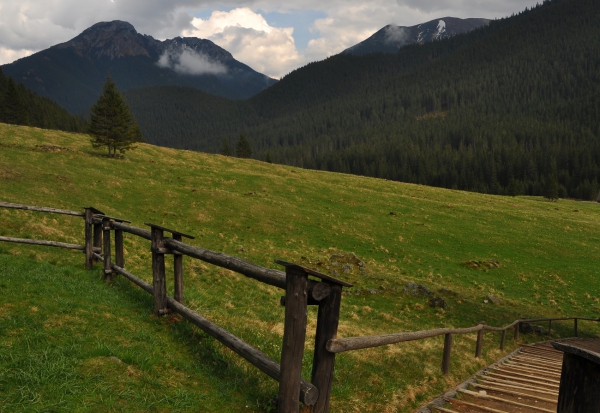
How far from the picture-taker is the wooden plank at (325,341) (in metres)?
4.99

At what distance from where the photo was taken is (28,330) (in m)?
6.70

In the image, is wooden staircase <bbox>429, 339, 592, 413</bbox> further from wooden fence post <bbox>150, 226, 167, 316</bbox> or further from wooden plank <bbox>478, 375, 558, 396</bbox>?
wooden fence post <bbox>150, 226, 167, 316</bbox>

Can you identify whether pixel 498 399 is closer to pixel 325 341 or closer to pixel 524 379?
pixel 524 379

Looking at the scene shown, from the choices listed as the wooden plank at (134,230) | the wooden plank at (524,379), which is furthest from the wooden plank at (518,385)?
the wooden plank at (134,230)

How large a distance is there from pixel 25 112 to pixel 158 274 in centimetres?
11134

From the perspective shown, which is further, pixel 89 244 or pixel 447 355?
pixel 89 244

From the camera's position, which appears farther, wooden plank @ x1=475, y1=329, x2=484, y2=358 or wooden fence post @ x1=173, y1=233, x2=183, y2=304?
wooden plank @ x1=475, y1=329, x2=484, y2=358

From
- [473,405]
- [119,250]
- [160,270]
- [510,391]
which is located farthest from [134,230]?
[510,391]

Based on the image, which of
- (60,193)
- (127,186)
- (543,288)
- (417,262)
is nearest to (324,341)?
(417,262)

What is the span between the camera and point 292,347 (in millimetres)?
5039

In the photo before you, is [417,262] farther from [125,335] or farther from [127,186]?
[127,186]

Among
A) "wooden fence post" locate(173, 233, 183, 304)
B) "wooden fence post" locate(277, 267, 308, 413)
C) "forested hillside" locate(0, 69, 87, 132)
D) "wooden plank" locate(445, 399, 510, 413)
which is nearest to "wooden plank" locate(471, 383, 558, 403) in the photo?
"wooden plank" locate(445, 399, 510, 413)

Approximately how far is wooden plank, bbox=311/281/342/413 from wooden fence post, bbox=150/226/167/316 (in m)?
4.89

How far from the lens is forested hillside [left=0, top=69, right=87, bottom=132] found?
3462 inches
